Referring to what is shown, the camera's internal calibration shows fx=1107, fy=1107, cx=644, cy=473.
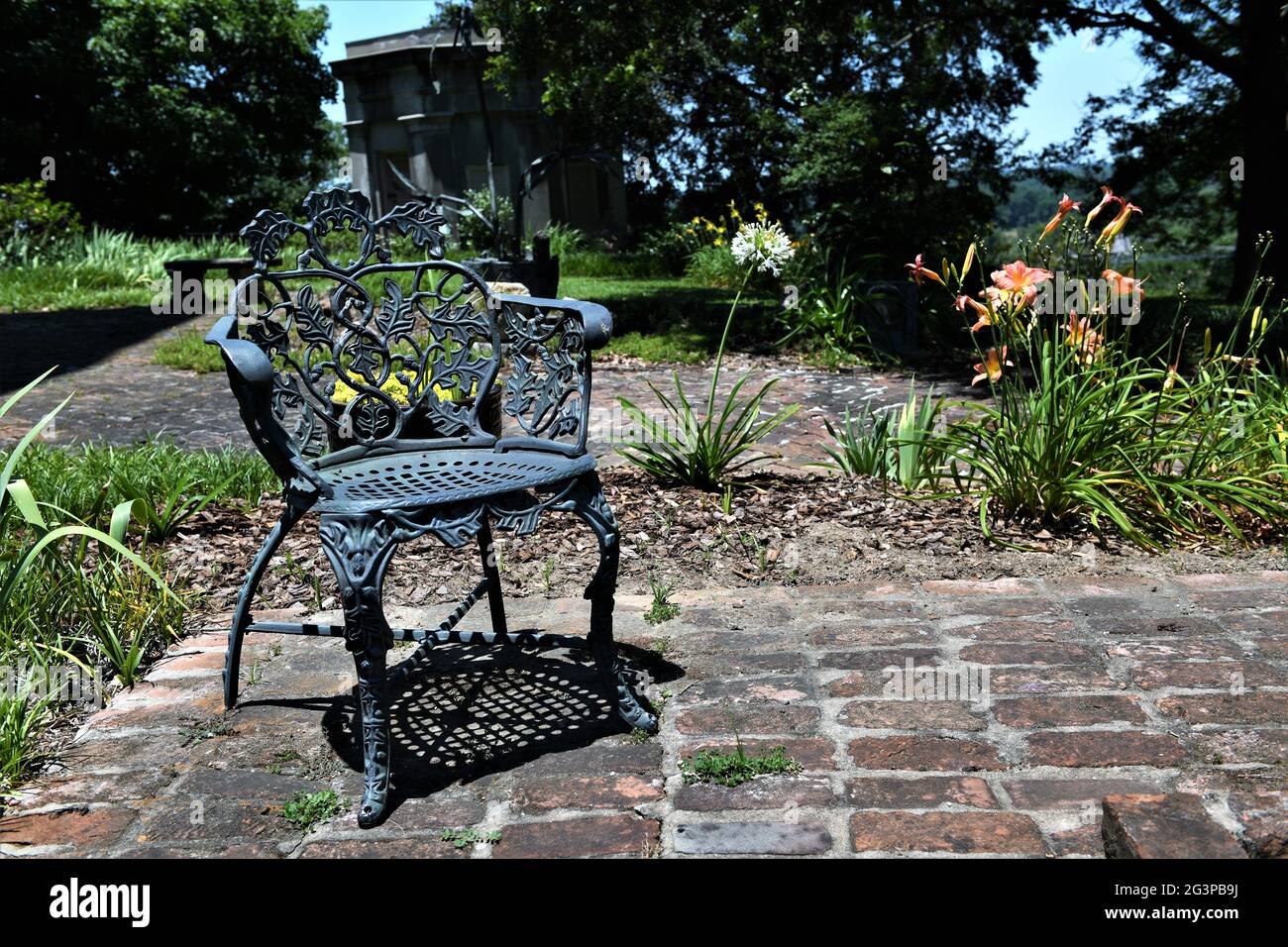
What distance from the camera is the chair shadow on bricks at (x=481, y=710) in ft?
8.80

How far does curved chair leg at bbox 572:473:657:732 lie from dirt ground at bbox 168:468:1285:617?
108 centimetres

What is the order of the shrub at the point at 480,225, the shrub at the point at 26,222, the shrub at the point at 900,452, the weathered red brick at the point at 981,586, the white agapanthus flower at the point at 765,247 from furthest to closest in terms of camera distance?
the shrub at the point at 480,225 → the shrub at the point at 26,222 → the white agapanthus flower at the point at 765,247 → the shrub at the point at 900,452 → the weathered red brick at the point at 981,586

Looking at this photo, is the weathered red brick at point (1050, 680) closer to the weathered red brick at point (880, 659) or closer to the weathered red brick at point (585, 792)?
the weathered red brick at point (880, 659)

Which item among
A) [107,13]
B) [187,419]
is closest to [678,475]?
[187,419]

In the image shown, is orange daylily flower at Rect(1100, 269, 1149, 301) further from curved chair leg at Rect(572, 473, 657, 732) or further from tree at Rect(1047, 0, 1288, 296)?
tree at Rect(1047, 0, 1288, 296)

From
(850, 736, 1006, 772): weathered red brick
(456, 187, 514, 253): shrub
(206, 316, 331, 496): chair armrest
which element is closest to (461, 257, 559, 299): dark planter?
(456, 187, 514, 253): shrub

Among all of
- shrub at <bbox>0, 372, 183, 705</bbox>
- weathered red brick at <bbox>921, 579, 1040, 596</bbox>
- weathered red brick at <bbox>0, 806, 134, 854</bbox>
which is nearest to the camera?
weathered red brick at <bbox>0, 806, 134, 854</bbox>

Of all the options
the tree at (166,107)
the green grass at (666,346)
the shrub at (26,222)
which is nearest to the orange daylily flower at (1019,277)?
the green grass at (666,346)

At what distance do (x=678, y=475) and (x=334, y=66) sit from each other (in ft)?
60.8

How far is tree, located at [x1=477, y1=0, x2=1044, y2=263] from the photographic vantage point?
10.4 m

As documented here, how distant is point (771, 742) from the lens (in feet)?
8.83

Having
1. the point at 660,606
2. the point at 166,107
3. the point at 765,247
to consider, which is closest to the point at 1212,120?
the point at 765,247

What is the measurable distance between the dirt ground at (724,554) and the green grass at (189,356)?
4261 millimetres

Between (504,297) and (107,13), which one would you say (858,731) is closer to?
(504,297)
